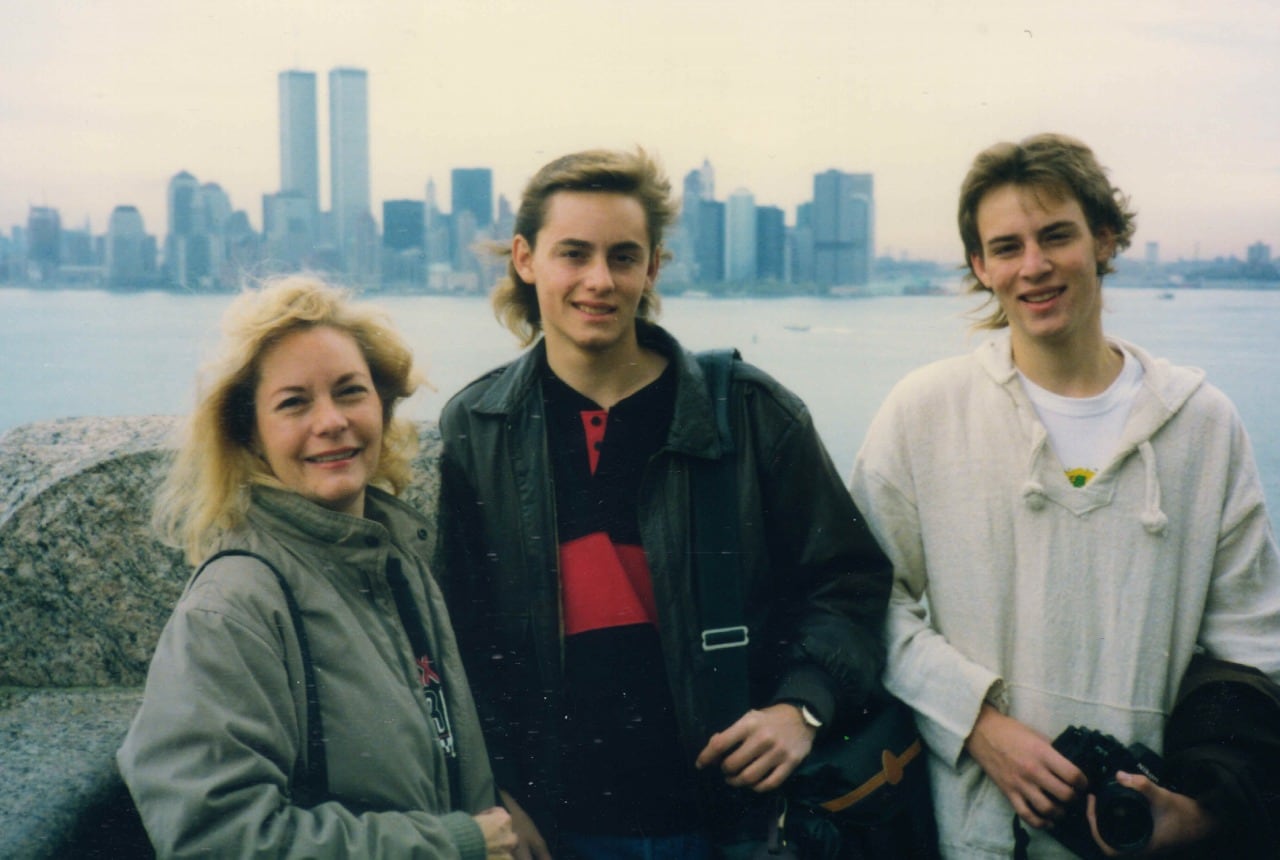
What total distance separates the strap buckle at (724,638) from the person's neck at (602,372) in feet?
2.01

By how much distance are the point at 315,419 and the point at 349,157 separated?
1531 millimetres

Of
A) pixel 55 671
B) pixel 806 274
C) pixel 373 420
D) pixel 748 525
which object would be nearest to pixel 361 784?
pixel 373 420

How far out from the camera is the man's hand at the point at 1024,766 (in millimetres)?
2709

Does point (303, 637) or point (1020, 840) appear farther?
point (1020, 840)

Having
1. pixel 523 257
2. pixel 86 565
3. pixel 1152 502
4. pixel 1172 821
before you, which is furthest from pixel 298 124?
pixel 1172 821

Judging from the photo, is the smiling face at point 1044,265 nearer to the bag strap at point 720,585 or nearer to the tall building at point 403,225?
the bag strap at point 720,585

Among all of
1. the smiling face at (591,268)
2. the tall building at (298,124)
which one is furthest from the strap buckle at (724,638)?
the tall building at (298,124)

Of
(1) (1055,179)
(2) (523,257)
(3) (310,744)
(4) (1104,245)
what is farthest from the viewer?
(2) (523,257)

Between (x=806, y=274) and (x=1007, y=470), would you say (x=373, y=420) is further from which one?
(x=806, y=274)

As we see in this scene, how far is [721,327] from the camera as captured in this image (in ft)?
15.3

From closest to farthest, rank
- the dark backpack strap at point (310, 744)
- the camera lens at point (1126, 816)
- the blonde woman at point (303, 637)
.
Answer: the blonde woman at point (303, 637) → the dark backpack strap at point (310, 744) → the camera lens at point (1126, 816)

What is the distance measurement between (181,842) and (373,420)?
3.07 ft

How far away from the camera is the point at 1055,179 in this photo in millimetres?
2861

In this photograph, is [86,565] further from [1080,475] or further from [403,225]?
[1080,475]
